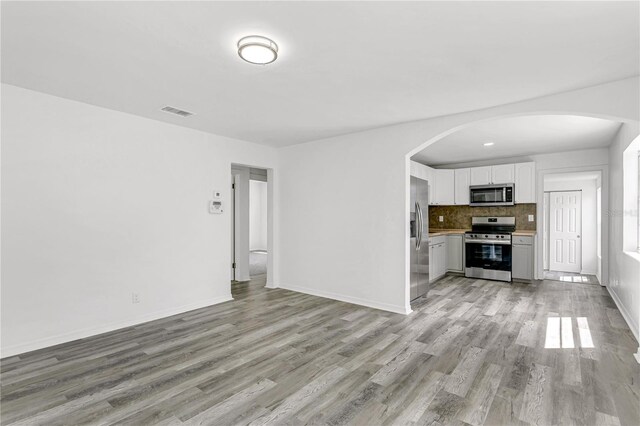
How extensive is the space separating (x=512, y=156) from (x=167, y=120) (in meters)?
6.56

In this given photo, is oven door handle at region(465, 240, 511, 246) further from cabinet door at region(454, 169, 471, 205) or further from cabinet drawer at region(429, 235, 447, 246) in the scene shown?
cabinet door at region(454, 169, 471, 205)

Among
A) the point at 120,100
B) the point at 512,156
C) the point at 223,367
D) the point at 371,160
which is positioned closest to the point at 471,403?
the point at 223,367

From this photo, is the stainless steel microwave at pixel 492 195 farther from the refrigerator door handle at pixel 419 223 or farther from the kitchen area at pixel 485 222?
the refrigerator door handle at pixel 419 223

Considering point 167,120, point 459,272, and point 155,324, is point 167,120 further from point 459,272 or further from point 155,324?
point 459,272

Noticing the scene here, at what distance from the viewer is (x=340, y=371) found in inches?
106

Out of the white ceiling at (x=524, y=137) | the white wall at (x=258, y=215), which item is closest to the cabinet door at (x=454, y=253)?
the white ceiling at (x=524, y=137)

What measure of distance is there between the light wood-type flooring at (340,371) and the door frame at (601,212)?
1928 millimetres

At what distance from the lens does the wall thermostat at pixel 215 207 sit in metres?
4.67

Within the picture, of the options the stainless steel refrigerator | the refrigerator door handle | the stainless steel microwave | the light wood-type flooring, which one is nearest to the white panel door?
the stainless steel microwave

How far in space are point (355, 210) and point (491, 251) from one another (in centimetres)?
345

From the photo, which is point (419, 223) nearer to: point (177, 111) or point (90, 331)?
point (177, 111)

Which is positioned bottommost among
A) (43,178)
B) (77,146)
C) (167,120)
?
(43,178)

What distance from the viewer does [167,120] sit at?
13.3ft

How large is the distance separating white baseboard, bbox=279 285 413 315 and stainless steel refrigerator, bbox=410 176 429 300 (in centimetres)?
49
